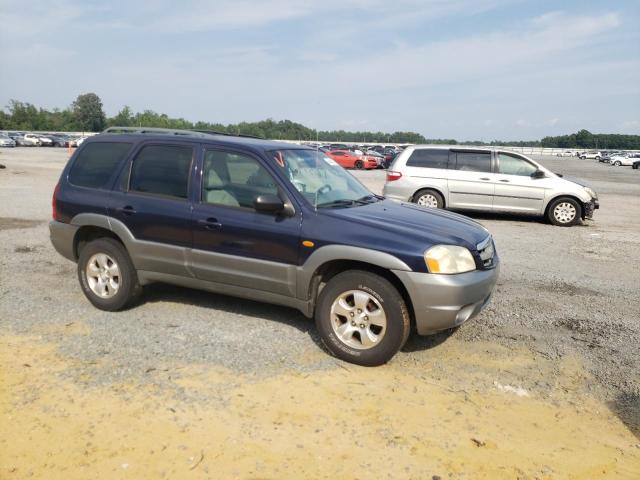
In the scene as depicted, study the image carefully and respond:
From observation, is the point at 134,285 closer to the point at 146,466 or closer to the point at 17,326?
the point at 17,326

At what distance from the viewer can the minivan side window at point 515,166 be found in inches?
475

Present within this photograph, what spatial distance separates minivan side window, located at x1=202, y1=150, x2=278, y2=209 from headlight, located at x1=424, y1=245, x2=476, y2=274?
56.0 inches

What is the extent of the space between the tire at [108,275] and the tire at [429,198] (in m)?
8.43

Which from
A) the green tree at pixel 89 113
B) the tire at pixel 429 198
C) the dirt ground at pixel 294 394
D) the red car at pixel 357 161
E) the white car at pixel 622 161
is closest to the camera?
the dirt ground at pixel 294 394

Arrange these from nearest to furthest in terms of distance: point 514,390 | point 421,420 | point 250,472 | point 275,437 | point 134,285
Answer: point 250,472 < point 275,437 < point 421,420 < point 514,390 < point 134,285

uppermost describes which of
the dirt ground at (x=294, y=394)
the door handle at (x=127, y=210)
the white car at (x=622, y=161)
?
the white car at (x=622, y=161)

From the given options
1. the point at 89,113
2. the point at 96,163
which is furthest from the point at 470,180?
the point at 89,113

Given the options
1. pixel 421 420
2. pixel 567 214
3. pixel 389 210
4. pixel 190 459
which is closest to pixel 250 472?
pixel 190 459

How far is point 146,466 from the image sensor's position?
9.16ft

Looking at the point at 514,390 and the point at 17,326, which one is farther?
the point at 17,326

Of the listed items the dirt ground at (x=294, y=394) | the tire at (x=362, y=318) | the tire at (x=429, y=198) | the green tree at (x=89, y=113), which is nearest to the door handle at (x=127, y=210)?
the dirt ground at (x=294, y=394)

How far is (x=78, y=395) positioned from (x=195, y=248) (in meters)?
1.60

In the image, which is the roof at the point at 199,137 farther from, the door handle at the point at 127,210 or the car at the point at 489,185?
the car at the point at 489,185

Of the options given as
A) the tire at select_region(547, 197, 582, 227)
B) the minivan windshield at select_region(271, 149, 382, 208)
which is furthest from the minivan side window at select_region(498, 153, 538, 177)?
the minivan windshield at select_region(271, 149, 382, 208)
